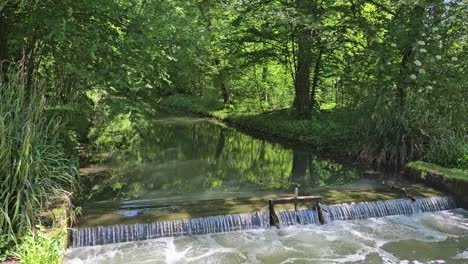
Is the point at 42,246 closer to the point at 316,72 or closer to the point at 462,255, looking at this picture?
the point at 462,255

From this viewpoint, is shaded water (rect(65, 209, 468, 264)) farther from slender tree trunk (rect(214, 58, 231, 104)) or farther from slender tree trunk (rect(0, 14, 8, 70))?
slender tree trunk (rect(214, 58, 231, 104))

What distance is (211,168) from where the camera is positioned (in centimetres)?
1055

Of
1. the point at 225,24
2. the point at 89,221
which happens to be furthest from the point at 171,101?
the point at 89,221

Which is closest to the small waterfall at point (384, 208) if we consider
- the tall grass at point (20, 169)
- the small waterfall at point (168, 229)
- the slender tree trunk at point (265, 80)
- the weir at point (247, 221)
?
the weir at point (247, 221)

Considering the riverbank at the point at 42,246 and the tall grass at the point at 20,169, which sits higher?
the tall grass at the point at 20,169

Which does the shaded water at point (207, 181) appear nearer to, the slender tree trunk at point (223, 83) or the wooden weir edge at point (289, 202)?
the wooden weir edge at point (289, 202)

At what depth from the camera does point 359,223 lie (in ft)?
22.7

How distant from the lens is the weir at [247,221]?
607 centimetres

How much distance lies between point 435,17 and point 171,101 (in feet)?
70.3

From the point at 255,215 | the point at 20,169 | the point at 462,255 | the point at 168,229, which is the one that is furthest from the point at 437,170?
the point at 20,169

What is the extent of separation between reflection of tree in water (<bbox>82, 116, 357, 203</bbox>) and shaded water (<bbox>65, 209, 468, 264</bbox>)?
203cm

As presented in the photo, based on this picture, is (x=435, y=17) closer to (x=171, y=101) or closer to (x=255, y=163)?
(x=255, y=163)

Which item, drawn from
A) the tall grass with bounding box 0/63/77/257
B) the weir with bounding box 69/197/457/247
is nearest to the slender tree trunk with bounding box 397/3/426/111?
the weir with bounding box 69/197/457/247

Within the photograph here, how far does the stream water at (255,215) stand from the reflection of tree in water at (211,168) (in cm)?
2
